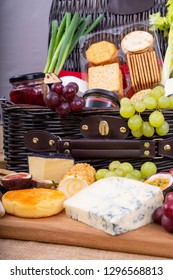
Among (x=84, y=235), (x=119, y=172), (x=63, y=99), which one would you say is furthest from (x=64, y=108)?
(x=84, y=235)

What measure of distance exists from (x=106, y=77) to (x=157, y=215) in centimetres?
86

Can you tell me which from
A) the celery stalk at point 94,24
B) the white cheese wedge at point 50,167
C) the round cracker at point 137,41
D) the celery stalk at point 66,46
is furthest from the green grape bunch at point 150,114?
the celery stalk at point 94,24

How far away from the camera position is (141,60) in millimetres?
1822

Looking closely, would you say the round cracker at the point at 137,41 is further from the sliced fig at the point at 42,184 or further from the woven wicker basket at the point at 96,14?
the sliced fig at the point at 42,184

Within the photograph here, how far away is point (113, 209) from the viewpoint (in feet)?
3.24

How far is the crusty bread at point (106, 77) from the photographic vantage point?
174 centimetres

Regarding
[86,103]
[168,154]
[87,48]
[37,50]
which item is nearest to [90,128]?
[86,103]

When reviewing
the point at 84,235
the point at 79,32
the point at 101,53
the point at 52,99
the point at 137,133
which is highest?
the point at 79,32

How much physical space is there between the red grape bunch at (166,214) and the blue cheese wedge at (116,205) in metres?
0.03

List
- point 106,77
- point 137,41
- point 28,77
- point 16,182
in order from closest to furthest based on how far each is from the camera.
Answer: point 16,182
point 28,77
point 106,77
point 137,41

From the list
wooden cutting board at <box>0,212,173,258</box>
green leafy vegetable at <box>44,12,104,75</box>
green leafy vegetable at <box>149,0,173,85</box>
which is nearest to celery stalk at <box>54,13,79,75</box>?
green leafy vegetable at <box>44,12,104,75</box>

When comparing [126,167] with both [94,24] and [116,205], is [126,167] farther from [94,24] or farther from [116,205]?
[94,24]

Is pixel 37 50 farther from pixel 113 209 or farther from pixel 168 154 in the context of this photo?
pixel 113 209

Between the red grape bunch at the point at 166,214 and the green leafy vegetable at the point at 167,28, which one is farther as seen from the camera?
the green leafy vegetable at the point at 167,28
